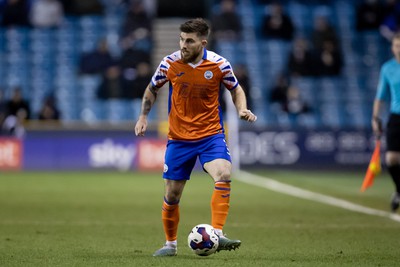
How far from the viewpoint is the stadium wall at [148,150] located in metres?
22.1

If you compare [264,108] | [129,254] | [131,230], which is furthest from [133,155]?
[129,254]

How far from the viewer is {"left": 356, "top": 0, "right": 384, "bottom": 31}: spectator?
2659 cm

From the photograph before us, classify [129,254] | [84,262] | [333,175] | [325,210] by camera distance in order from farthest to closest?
[333,175] < [325,210] < [129,254] < [84,262]

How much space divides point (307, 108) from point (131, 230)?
14.6m

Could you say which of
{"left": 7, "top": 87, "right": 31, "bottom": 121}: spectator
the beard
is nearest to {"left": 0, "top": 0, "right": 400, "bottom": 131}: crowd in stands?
{"left": 7, "top": 87, "right": 31, "bottom": 121}: spectator

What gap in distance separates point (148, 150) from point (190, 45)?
14.5 metres

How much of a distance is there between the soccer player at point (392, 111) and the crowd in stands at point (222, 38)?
10829 millimetres

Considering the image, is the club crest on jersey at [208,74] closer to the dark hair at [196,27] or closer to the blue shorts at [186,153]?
the dark hair at [196,27]

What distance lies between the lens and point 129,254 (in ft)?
27.2

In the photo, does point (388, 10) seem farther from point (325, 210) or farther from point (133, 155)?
point (325, 210)

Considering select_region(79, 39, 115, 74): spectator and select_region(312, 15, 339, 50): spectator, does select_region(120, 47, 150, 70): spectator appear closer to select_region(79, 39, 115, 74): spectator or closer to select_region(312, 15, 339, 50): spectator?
select_region(79, 39, 115, 74): spectator

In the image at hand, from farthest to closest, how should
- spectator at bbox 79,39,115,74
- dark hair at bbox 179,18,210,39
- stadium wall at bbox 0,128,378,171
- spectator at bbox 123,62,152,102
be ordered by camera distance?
spectator at bbox 79,39,115,74
spectator at bbox 123,62,152,102
stadium wall at bbox 0,128,378,171
dark hair at bbox 179,18,210,39

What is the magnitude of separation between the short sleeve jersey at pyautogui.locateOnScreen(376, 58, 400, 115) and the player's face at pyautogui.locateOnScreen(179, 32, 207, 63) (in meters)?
4.84

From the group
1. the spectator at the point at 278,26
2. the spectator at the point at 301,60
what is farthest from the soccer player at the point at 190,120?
the spectator at the point at 278,26
